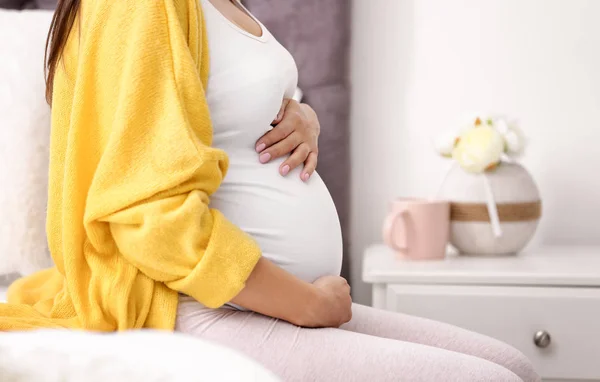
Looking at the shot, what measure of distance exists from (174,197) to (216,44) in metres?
0.22

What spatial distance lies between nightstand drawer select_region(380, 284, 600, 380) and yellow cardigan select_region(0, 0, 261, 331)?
0.71m

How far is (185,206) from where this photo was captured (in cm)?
80

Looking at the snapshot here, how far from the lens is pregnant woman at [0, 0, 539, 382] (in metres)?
0.81

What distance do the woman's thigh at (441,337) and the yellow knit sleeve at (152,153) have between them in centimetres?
28

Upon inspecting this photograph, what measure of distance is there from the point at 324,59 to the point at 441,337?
903mm

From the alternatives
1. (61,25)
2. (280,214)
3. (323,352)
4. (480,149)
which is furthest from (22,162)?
(480,149)

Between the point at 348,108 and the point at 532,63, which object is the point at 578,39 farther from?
the point at 348,108

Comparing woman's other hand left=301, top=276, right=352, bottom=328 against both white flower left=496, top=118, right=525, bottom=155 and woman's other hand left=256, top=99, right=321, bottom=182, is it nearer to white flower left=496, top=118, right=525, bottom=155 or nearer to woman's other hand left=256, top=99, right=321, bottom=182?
woman's other hand left=256, top=99, right=321, bottom=182

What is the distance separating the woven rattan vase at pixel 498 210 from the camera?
1616mm

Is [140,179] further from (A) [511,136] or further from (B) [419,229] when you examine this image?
(A) [511,136]

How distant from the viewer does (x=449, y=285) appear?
1.48 m

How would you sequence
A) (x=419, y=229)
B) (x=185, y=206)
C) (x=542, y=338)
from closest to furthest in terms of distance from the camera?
(x=185, y=206) < (x=542, y=338) < (x=419, y=229)

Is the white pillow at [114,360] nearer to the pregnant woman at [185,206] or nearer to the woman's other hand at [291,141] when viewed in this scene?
the pregnant woman at [185,206]

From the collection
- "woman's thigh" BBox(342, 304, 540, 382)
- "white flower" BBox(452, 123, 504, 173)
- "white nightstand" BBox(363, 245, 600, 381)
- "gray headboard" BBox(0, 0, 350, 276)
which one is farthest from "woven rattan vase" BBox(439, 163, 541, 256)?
"woman's thigh" BBox(342, 304, 540, 382)
